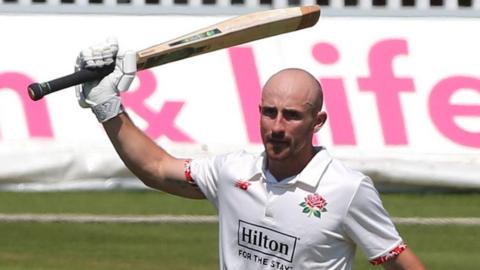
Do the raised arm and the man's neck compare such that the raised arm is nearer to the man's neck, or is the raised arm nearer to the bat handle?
the bat handle

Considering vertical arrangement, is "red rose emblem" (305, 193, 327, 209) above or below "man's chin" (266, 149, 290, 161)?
below

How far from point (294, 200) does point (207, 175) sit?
446 mm

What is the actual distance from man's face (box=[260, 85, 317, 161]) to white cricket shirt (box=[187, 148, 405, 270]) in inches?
6.0

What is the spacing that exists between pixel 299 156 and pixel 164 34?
6534mm

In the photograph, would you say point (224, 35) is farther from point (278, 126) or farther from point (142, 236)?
point (142, 236)

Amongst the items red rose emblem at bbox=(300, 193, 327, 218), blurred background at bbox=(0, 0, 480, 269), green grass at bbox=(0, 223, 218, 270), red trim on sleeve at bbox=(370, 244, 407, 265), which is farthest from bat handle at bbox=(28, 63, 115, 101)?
blurred background at bbox=(0, 0, 480, 269)

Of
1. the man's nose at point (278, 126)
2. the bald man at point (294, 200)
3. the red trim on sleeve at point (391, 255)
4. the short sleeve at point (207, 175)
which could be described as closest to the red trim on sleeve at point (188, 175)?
the short sleeve at point (207, 175)

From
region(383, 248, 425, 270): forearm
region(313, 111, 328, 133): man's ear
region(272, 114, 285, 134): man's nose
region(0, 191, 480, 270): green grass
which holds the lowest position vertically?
region(0, 191, 480, 270): green grass

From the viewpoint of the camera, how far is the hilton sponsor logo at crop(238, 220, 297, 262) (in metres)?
5.43

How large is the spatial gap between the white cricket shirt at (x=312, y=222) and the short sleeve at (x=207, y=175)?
0.21 m

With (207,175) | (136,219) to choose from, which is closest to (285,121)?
(207,175)

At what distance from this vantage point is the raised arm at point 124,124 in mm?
5629

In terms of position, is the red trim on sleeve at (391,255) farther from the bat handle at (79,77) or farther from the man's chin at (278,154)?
the bat handle at (79,77)

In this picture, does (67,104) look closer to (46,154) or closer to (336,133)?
(46,154)
